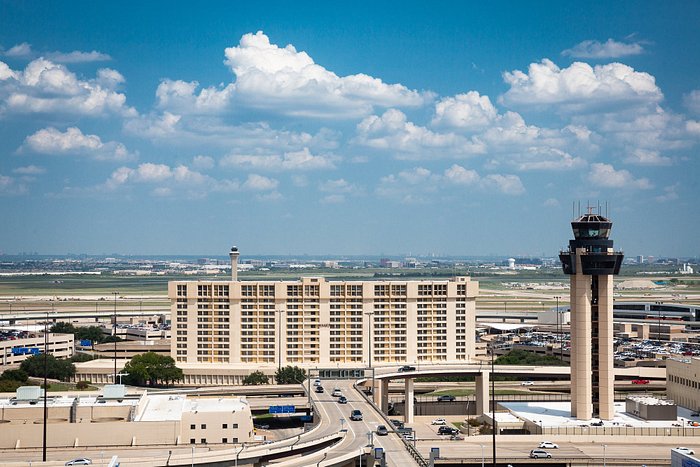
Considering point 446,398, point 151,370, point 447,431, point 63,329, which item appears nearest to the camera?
point 447,431

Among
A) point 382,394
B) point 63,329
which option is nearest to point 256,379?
point 382,394

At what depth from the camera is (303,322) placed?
132 m

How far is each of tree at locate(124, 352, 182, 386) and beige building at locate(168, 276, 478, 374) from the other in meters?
4.04

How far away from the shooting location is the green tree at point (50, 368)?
425 ft

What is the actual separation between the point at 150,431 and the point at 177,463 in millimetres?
10187

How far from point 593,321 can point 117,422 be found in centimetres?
4306

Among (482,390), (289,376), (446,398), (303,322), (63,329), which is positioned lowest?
(446,398)

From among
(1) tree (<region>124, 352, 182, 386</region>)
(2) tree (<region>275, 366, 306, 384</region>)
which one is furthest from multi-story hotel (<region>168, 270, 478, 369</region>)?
(2) tree (<region>275, 366, 306, 384</region>)

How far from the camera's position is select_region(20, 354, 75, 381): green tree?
12962cm

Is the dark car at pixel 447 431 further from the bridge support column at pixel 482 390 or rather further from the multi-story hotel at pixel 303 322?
the multi-story hotel at pixel 303 322

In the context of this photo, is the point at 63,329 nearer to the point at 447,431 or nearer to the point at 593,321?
the point at 447,431

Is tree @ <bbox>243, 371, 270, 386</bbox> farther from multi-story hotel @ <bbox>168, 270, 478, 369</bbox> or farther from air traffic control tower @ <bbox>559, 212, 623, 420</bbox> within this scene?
air traffic control tower @ <bbox>559, 212, 623, 420</bbox>

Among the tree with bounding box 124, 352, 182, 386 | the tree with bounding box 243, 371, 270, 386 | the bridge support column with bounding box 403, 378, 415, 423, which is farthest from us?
the tree with bounding box 124, 352, 182, 386

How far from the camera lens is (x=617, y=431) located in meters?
88.5
